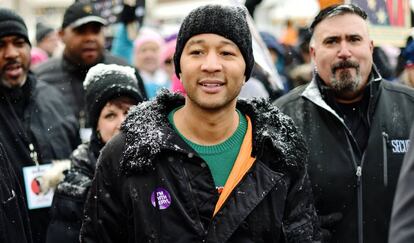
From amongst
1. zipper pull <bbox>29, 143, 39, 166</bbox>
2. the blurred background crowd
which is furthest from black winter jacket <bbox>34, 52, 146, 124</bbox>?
zipper pull <bbox>29, 143, 39, 166</bbox>

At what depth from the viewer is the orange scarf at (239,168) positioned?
Result: 11.6 feet

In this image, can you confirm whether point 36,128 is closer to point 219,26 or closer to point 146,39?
point 219,26

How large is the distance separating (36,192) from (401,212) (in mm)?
3990

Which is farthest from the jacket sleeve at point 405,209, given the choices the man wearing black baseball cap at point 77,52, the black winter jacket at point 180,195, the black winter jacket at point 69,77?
the man wearing black baseball cap at point 77,52

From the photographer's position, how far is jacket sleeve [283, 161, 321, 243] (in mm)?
3673

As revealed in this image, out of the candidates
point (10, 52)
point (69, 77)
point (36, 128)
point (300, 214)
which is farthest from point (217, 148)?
point (69, 77)

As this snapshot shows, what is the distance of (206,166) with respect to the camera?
11.7ft

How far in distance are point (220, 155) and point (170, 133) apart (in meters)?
0.24

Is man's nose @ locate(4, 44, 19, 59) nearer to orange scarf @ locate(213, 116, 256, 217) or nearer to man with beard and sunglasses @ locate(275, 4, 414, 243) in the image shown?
man with beard and sunglasses @ locate(275, 4, 414, 243)

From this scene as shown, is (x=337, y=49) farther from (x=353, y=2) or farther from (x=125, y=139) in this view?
(x=125, y=139)

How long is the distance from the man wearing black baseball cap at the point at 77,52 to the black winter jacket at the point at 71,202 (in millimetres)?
2536

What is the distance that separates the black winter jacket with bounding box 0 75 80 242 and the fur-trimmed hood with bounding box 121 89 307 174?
7.25 ft

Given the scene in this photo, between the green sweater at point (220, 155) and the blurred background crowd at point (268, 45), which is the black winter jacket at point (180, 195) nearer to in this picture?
the green sweater at point (220, 155)

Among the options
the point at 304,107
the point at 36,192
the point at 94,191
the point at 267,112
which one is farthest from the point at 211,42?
the point at 36,192
